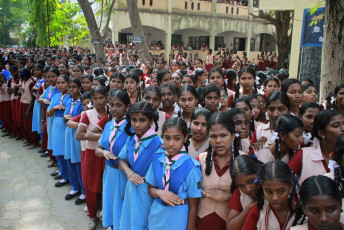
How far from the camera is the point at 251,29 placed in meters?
25.6

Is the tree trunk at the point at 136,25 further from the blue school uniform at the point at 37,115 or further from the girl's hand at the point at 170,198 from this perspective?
the girl's hand at the point at 170,198

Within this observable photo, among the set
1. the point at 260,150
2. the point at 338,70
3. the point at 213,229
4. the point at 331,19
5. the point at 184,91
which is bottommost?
the point at 213,229

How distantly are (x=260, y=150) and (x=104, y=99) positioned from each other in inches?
72.2

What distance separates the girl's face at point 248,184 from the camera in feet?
6.17

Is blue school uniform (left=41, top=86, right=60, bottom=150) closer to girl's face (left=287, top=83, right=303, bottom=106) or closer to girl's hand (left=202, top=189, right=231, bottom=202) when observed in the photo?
girl's hand (left=202, top=189, right=231, bottom=202)

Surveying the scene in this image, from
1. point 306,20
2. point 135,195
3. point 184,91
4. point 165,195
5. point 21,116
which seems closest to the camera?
point 165,195

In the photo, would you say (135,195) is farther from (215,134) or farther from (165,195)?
(215,134)

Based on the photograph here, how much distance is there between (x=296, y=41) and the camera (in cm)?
897

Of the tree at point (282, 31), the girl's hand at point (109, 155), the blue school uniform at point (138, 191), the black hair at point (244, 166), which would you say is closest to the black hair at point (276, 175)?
the black hair at point (244, 166)

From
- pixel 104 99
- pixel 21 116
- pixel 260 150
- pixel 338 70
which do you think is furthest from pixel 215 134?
pixel 21 116

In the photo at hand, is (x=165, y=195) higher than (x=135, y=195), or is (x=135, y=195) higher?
(x=165, y=195)

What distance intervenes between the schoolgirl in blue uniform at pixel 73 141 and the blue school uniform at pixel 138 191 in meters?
1.55

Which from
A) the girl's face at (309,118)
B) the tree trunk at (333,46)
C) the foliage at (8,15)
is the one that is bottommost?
the girl's face at (309,118)

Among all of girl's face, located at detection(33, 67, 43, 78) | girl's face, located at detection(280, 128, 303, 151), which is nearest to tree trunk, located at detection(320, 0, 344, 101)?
girl's face, located at detection(280, 128, 303, 151)
